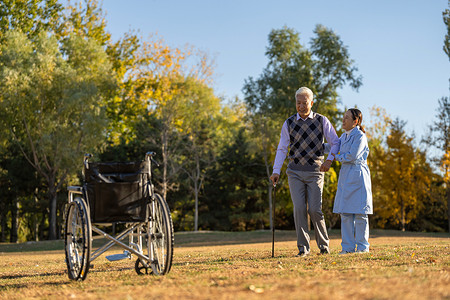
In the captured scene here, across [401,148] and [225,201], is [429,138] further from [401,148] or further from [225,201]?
[225,201]

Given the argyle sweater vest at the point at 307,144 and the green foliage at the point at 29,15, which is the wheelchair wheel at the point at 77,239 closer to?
the argyle sweater vest at the point at 307,144

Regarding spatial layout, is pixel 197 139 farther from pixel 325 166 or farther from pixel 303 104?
pixel 325 166

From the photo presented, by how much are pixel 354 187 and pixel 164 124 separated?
70.0 ft

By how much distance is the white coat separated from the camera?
721cm

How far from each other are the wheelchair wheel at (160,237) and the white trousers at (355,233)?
9.67 feet

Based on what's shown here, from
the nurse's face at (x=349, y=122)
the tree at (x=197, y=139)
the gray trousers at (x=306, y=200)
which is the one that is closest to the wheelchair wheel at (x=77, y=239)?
the gray trousers at (x=306, y=200)

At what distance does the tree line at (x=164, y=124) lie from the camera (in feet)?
73.6

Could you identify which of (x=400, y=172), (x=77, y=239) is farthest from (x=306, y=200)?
(x=400, y=172)

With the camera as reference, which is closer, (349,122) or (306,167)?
(306,167)

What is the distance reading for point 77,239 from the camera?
219 inches

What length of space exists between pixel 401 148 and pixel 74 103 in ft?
49.5

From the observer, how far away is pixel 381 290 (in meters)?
3.55

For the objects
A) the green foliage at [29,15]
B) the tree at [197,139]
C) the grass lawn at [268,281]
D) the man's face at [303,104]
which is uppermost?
the green foliage at [29,15]

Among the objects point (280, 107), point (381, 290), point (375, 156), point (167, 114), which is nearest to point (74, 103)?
point (167, 114)
